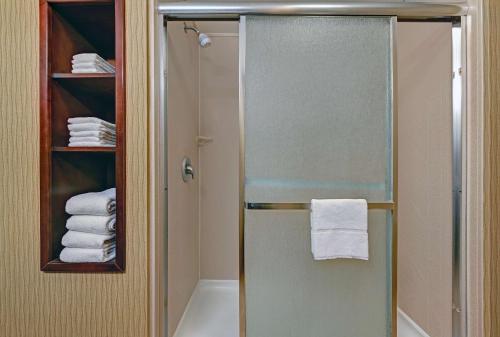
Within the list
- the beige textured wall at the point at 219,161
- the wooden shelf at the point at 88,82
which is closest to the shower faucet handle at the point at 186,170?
the beige textured wall at the point at 219,161

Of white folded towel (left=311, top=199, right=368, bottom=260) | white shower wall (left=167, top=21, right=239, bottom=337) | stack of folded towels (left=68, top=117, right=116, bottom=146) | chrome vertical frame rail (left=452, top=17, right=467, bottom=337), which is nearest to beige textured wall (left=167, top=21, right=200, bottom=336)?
white shower wall (left=167, top=21, right=239, bottom=337)

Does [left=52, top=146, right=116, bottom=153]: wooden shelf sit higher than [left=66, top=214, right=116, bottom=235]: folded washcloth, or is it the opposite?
[left=52, top=146, right=116, bottom=153]: wooden shelf

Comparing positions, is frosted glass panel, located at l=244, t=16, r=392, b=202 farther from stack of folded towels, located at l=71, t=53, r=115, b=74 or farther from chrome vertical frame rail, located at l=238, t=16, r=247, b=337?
stack of folded towels, located at l=71, t=53, r=115, b=74

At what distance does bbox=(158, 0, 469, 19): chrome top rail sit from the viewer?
125 centimetres

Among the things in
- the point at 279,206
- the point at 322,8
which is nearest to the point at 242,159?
the point at 279,206

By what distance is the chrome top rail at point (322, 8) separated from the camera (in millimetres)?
1245

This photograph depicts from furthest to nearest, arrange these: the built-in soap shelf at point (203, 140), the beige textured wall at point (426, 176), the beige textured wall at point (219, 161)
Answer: the beige textured wall at point (219, 161) < the built-in soap shelf at point (203, 140) < the beige textured wall at point (426, 176)

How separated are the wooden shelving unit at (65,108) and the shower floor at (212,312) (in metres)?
0.85

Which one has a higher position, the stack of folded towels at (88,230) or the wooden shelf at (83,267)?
the stack of folded towels at (88,230)

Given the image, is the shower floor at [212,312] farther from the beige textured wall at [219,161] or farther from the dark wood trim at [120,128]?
the dark wood trim at [120,128]

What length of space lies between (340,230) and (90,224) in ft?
3.50

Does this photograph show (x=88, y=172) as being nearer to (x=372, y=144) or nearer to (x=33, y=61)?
(x=33, y=61)

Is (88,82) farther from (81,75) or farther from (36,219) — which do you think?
(36,219)

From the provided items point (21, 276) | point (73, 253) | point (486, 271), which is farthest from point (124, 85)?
point (486, 271)
